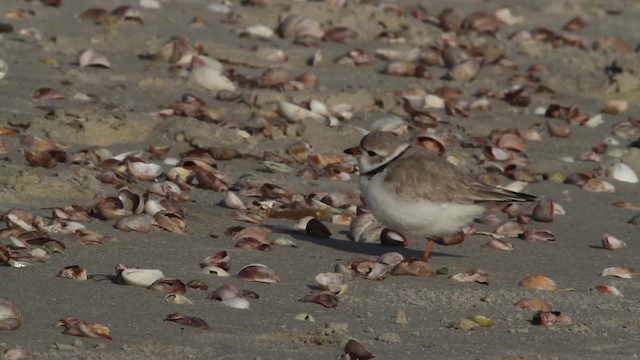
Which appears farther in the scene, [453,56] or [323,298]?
[453,56]

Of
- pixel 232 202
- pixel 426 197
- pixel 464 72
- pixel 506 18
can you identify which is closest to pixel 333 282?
pixel 426 197

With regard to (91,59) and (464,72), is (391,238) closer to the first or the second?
(91,59)

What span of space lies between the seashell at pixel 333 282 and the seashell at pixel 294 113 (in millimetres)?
3095

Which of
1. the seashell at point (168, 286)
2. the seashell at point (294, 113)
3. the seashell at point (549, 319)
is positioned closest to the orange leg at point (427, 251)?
the seashell at point (549, 319)

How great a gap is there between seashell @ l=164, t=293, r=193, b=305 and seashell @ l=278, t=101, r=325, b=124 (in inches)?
140

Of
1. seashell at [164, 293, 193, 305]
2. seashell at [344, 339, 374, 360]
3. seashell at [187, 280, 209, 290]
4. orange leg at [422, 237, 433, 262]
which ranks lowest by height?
orange leg at [422, 237, 433, 262]

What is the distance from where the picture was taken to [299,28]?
404 inches

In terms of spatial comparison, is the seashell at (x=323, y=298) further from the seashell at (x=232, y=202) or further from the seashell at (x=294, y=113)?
the seashell at (x=294, y=113)

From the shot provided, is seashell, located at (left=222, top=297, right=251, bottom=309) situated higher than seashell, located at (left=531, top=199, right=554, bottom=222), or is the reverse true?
seashell, located at (left=222, top=297, right=251, bottom=309)

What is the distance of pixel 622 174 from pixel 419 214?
7.96 ft

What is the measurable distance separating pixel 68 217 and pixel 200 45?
3760 millimetres

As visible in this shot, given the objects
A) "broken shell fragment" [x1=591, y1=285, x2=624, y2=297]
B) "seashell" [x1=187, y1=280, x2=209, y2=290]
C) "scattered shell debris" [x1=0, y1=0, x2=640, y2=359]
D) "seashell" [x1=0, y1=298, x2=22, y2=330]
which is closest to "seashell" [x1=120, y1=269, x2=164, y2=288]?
"scattered shell debris" [x1=0, y1=0, x2=640, y2=359]

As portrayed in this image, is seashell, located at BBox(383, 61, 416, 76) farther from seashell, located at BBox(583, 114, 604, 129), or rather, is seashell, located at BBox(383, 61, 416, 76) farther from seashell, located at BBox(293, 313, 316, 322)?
seashell, located at BBox(293, 313, 316, 322)

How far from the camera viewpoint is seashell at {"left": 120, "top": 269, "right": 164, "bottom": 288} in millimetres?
5027
